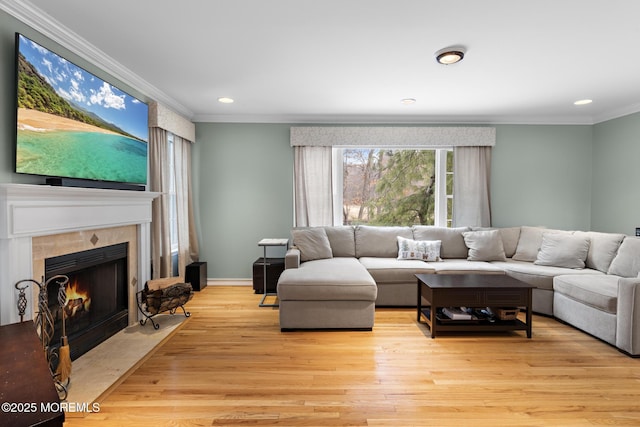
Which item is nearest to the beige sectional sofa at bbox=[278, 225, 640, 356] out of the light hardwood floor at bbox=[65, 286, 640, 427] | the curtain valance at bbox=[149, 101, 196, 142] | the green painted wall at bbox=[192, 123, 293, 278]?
the light hardwood floor at bbox=[65, 286, 640, 427]

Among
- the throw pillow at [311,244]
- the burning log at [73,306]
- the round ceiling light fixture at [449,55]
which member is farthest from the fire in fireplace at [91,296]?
the round ceiling light fixture at [449,55]

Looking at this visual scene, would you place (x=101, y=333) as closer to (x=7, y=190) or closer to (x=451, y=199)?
(x=7, y=190)

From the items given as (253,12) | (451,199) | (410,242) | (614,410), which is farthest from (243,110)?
(614,410)

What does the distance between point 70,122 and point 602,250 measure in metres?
5.17

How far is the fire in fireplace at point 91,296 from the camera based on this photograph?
2.44 meters

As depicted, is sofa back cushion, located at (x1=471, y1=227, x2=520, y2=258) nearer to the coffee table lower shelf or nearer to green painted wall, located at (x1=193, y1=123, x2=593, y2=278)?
green painted wall, located at (x1=193, y1=123, x2=593, y2=278)

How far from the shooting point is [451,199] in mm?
4996

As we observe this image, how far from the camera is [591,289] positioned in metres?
3.01

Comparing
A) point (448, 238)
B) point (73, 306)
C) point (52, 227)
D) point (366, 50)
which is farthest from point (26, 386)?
point (448, 238)

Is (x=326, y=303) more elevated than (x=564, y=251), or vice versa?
(x=564, y=251)

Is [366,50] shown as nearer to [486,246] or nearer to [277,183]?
[277,183]

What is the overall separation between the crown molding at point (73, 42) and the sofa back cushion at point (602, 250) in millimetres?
5219

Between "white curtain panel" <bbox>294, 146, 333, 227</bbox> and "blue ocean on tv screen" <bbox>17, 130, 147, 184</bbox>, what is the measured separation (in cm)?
206

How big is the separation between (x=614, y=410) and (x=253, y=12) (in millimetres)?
3307
